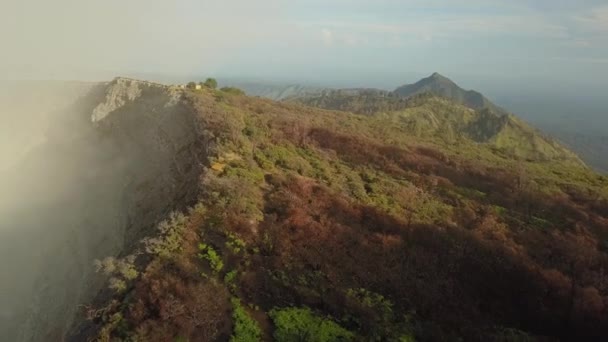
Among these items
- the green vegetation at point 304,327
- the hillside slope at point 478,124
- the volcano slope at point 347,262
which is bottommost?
the hillside slope at point 478,124

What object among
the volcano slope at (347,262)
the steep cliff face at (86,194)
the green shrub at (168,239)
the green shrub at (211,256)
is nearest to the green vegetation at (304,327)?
the volcano slope at (347,262)

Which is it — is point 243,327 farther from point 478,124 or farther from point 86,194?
point 478,124

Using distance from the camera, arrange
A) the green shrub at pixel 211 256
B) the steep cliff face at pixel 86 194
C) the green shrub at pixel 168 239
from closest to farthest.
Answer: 1. the green shrub at pixel 211 256
2. the green shrub at pixel 168 239
3. the steep cliff face at pixel 86 194

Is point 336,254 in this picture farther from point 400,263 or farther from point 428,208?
point 428,208

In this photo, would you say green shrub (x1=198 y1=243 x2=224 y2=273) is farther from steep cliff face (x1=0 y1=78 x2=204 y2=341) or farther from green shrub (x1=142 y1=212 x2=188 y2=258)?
steep cliff face (x1=0 y1=78 x2=204 y2=341)

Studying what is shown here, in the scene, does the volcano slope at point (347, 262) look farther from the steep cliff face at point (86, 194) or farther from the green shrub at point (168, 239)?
the steep cliff face at point (86, 194)

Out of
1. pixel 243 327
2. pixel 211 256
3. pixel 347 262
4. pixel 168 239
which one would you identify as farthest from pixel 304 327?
pixel 168 239
